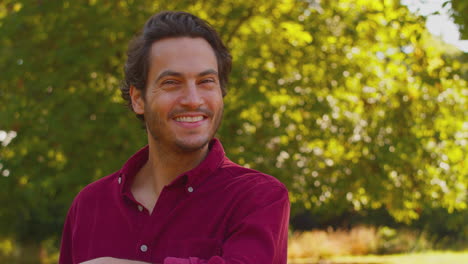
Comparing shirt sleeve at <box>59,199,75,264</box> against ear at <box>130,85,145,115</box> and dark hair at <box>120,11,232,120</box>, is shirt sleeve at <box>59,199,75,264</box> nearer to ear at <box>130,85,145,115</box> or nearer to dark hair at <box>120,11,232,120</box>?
ear at <box>130,85,145,115</box>

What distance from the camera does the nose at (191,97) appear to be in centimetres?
204

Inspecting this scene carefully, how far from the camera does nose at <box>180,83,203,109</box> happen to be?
6.69 ft

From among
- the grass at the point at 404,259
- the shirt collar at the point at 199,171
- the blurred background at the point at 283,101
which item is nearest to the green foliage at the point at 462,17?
the blurred background at the point at 283,101

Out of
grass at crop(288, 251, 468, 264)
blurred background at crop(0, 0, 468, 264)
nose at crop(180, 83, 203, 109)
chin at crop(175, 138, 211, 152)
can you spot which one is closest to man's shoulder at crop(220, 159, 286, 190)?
chin at crop(175, 138, 211, 152)

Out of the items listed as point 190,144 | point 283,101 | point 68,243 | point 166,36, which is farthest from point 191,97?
point 283,101

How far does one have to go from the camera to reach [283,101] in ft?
30.5

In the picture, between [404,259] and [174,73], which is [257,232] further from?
[404,259]

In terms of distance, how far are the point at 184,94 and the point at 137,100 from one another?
0.34m

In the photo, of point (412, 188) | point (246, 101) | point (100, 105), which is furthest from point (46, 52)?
point (412, 188)

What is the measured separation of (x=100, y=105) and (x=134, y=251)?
22.4 ft

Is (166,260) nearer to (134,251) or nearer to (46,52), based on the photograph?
(134,251)

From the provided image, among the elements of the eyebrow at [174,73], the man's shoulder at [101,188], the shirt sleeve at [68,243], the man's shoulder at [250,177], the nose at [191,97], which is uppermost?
the eyebrow at [174,73]

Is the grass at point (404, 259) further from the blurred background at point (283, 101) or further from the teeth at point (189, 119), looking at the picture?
the teeth at point (189, 119)

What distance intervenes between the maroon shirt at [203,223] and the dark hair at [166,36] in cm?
33
